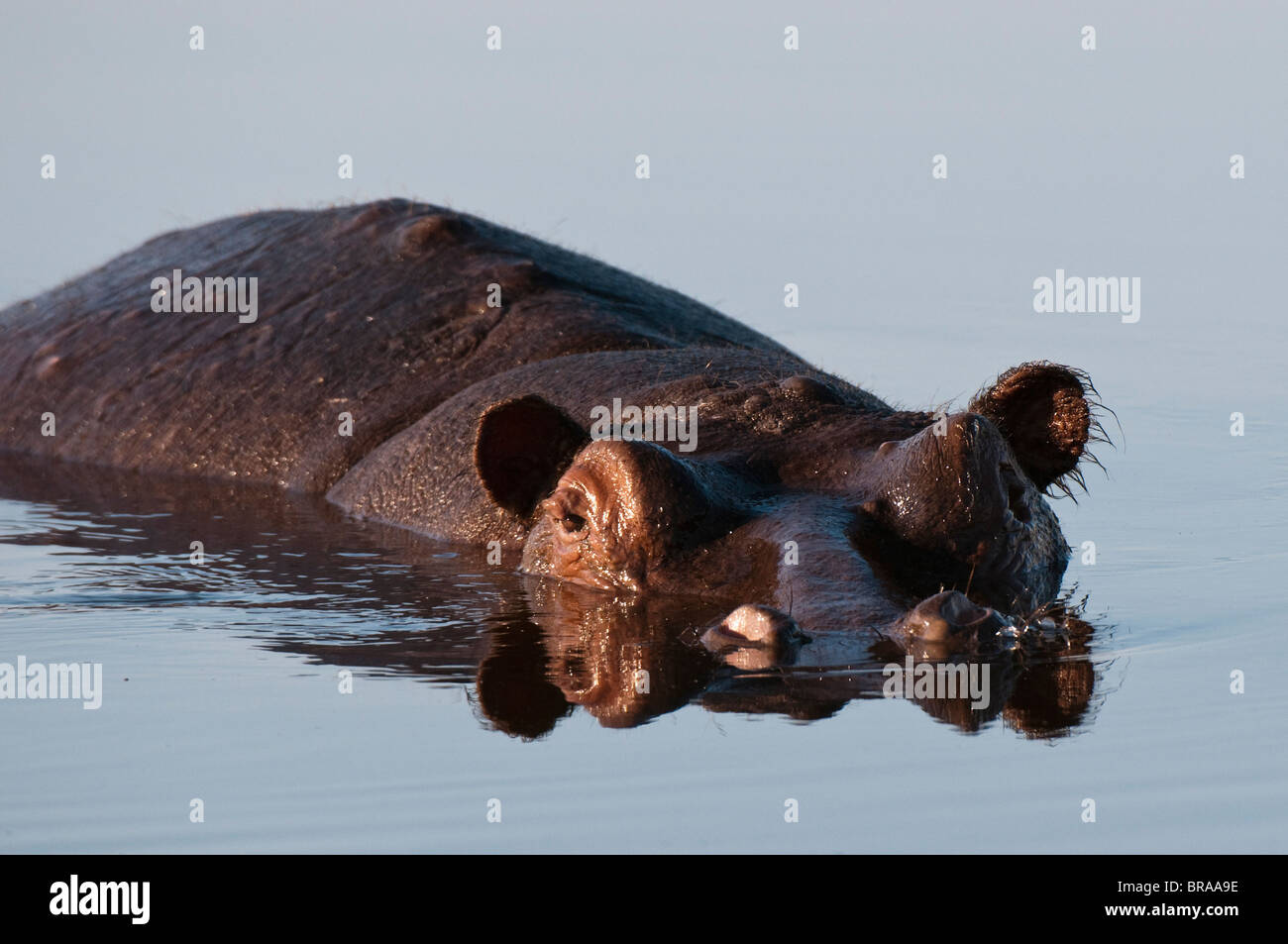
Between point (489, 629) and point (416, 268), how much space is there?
14.1 ft

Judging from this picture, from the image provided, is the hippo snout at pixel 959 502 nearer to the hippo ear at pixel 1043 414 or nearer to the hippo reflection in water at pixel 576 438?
the hippo reflection in water at pixel 576 438

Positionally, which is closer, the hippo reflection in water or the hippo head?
the hippo head

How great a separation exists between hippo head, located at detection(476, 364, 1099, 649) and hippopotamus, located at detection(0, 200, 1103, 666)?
0.01 metres

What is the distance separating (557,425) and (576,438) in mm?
99

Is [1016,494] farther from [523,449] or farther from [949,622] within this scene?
[523,449]

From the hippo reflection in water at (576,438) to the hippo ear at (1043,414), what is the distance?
1 centimetres

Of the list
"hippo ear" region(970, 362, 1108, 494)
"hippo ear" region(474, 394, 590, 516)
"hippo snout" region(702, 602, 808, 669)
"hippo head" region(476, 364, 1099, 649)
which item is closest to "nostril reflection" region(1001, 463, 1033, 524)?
"hippo head" region(476, 364, 1099, 649)

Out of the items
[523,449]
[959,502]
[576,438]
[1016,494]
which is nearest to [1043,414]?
[1016,494]

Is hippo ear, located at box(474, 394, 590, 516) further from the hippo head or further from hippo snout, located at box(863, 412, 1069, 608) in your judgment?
hippo snout, located at box(863, 412, 1069, 608)

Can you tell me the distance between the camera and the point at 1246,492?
39.0ft

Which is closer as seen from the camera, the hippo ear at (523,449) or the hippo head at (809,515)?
the hippo head at (809,515)

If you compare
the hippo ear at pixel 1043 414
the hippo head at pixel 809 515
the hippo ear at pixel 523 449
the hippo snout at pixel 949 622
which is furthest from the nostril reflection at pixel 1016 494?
the hippo ear at pixel 523 449

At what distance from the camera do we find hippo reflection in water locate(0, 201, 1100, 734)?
7523 millimetres

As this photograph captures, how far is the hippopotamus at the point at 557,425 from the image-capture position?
784cm
